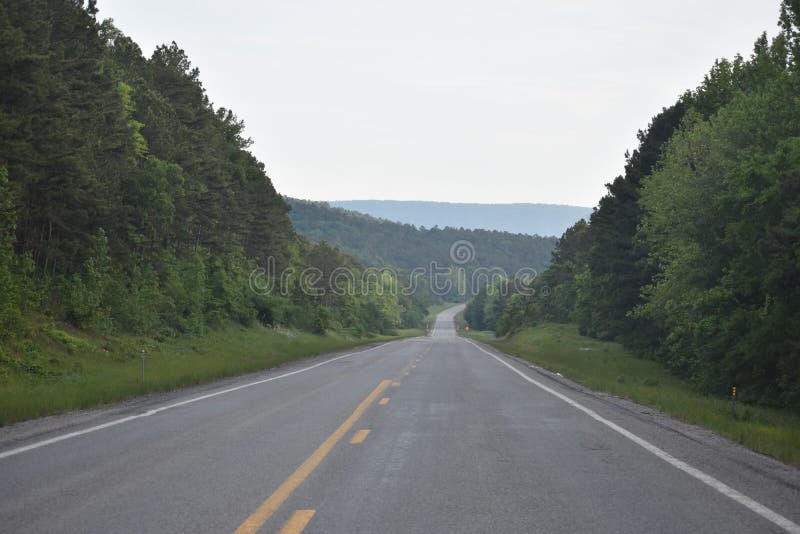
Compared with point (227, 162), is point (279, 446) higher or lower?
lower

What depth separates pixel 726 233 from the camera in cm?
2805

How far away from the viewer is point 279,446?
31.1 feet

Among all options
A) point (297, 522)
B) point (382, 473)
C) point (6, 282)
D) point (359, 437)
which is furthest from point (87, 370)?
point (297, 522)

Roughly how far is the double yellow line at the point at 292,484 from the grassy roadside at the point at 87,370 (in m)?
5.60

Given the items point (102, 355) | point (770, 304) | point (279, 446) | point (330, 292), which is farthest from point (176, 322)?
point (330, 292)

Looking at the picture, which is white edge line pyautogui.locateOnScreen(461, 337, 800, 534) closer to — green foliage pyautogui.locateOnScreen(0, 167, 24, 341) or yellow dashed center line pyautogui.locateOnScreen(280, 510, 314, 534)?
yellow dashed center line pyautogui.locateOnScreen(280, 510, 314, 534)

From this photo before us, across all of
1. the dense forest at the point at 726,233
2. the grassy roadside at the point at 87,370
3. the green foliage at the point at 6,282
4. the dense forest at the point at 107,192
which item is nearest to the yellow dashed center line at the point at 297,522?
the grassy roadside at the point at 87,370

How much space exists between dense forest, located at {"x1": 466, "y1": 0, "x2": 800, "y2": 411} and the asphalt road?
12.4 metres

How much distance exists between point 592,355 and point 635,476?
41.0m

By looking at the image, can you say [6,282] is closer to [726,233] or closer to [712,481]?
[712,481]

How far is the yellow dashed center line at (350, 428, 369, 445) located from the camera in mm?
9852

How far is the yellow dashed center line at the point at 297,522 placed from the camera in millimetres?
5488

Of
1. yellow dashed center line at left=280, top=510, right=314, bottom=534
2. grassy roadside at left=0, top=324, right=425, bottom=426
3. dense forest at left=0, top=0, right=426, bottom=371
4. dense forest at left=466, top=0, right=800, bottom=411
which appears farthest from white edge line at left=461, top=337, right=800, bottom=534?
dense forest at left=0, top=0, right=426, bottom=371

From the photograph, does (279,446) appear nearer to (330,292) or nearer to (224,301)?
(224,301)
